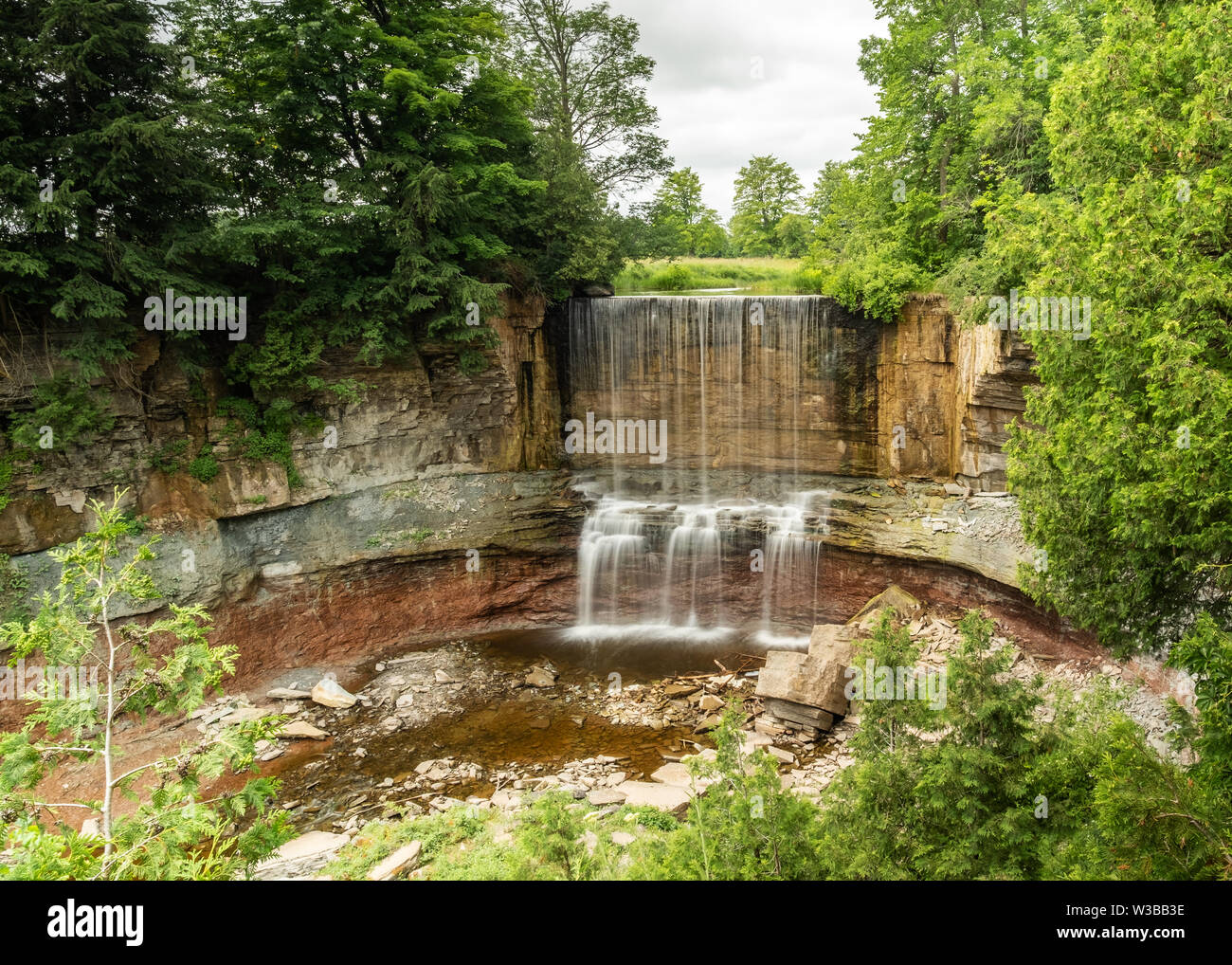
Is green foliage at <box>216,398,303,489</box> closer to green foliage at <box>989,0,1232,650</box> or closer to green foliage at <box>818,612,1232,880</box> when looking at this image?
green foliage at <box>818,612,1232,880</box>

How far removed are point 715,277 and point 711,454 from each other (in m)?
8.14

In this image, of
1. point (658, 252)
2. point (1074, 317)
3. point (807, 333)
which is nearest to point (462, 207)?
point (807, 333)

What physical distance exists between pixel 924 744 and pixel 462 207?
47.8 feet

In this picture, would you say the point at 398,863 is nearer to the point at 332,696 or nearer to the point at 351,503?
the point at 332,696

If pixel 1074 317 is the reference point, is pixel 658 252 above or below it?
above

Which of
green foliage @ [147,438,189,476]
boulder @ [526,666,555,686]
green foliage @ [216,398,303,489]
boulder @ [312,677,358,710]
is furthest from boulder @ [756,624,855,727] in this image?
green foliage @ [147,438,189,476]

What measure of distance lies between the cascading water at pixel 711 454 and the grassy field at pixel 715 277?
110 inches

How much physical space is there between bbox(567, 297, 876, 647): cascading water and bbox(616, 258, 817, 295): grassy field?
110 inches

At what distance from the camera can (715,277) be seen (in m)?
24.1

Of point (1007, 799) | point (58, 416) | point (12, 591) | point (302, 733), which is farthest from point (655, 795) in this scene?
point (58, 416)

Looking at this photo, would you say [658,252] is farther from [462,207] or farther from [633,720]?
[633,720]

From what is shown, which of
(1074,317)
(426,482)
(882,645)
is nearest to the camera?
(882,645)
